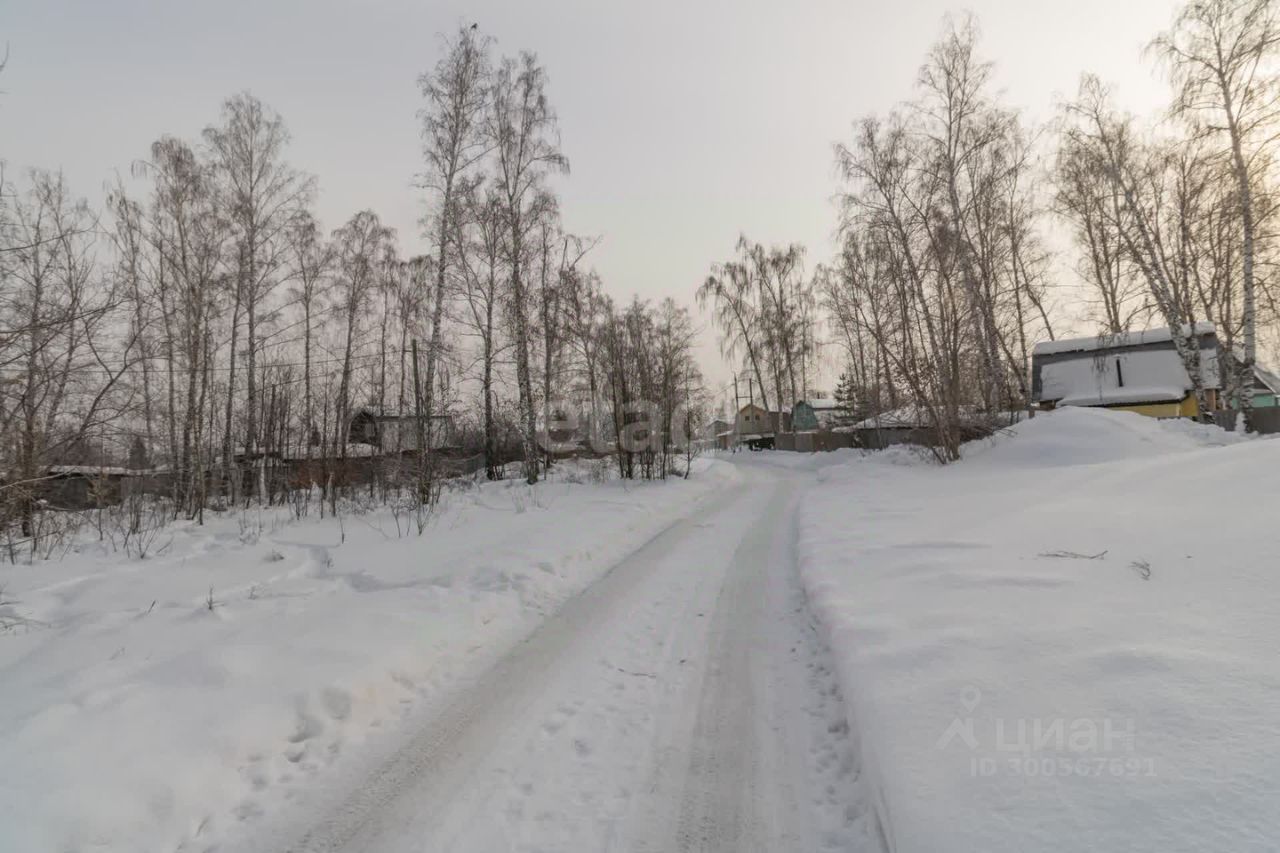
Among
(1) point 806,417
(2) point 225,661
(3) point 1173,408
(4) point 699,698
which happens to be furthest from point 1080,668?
(1) point 806,417

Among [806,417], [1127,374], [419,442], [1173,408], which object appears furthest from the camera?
[806,417]

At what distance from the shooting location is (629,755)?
2.88m

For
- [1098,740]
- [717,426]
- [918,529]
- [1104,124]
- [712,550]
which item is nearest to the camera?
[1098,740]

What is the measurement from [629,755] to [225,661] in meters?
2.77

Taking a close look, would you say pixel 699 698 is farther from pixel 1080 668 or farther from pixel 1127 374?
pixel 1127 374

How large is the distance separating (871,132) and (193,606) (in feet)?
55.3

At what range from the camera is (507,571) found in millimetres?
6328

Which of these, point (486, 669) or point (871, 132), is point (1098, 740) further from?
point (871, 132)

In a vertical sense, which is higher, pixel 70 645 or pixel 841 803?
pixel 70 645

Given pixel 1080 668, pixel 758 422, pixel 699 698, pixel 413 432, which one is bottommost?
pixel 699 698

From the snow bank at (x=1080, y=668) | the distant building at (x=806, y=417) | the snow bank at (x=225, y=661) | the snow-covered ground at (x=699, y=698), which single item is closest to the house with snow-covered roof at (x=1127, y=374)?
the snow-covered ground at (x=699, y=698)

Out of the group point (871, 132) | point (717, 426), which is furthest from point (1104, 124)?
point (717, 426)

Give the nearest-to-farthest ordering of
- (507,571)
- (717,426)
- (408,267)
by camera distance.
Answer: (507,571) < (408,267) < (717,426)

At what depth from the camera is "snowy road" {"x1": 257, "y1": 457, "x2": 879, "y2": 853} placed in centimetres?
232
